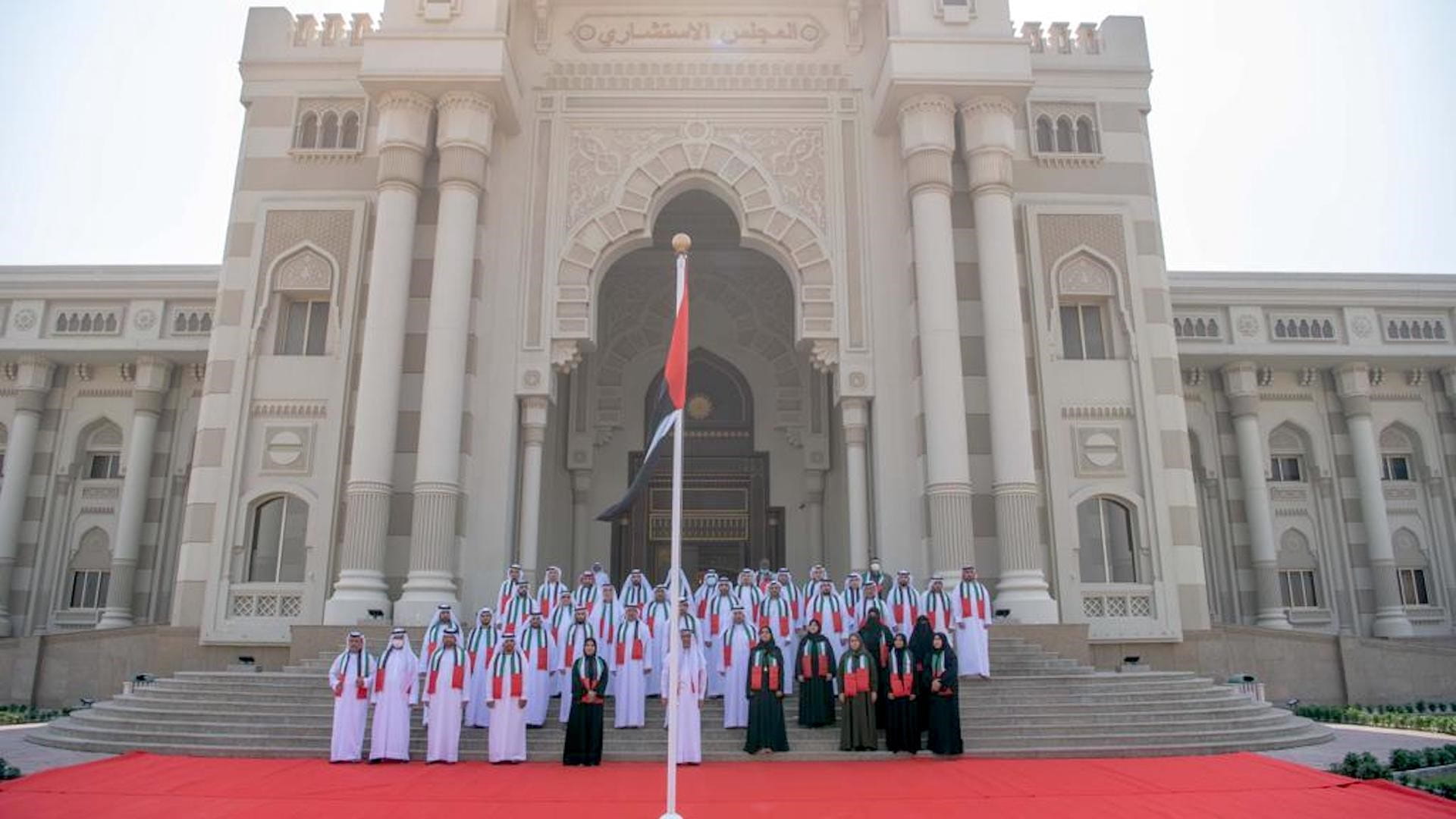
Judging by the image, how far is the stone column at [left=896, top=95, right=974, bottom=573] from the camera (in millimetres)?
13836

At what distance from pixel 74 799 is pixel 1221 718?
11.6 meters

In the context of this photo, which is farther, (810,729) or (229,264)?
(229,264)

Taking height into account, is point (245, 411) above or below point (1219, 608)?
above

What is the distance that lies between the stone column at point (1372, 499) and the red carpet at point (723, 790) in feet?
48.1

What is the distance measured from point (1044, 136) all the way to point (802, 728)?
11.4 metres

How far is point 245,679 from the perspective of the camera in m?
11.6

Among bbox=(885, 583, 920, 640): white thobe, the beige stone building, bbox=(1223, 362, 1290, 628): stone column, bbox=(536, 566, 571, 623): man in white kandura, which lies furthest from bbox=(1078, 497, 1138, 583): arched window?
bbox=(536, 566, 571, 623): man in white kandura

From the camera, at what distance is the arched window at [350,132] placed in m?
16.0

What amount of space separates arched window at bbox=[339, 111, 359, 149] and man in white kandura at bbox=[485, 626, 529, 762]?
34.2ft

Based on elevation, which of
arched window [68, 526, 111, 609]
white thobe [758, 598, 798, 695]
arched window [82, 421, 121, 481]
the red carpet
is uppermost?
arched window [82, 421, 121, 481]

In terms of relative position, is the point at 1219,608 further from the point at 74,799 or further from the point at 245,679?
the point at 74,799

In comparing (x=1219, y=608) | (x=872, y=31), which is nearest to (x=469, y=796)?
(x=872, y=31)

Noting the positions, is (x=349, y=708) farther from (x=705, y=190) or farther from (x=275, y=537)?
(x=705, y=190)

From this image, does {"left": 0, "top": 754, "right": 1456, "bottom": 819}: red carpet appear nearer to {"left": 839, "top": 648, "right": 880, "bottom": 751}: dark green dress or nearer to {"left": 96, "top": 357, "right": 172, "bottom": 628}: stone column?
{"left": 839, "top": 648, "right": 880, "bottom": 751}: dark green dress
